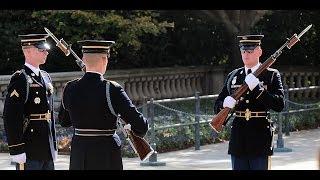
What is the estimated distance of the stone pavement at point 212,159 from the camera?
10242 millimetres

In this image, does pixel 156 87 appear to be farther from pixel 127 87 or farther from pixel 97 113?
pixel 97 113

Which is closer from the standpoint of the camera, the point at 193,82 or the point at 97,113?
the point at 97,113

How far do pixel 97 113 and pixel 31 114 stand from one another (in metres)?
0.95

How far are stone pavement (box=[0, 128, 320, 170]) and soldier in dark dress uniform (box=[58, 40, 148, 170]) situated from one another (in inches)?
142

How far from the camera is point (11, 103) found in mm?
6754

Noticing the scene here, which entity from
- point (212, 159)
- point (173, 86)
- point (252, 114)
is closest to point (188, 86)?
point (173, 86)

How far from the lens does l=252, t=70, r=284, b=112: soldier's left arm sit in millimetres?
6926

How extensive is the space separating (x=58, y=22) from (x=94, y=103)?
1076 centimetres

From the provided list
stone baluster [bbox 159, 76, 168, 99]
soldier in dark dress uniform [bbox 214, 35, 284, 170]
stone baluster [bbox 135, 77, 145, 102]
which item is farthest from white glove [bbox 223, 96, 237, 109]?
stone baluster [bbox 159, 76, 168, 99]

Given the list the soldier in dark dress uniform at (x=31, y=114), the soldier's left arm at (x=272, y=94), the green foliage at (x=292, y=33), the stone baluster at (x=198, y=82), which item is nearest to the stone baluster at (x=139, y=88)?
the stone baluster at (x=198, y=82)

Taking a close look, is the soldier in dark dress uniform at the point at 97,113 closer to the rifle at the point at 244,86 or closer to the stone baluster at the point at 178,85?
the rifle at the point at 244,86

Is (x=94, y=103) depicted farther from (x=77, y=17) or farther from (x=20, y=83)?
(x=77, y=17)

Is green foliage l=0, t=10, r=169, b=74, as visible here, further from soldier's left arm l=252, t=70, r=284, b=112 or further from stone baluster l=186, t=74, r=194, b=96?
soldier's left arm l=252, t=70, r=284, b=112

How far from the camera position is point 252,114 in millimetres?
7098
